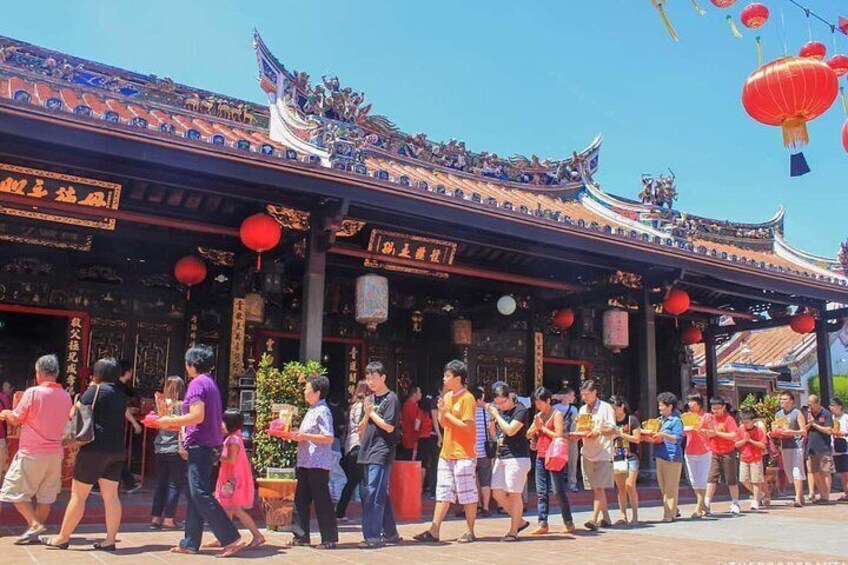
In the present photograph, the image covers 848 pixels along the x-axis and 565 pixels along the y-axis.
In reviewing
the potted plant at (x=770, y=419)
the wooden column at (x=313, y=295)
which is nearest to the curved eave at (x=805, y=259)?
the potted plant at (x=770, y=419)

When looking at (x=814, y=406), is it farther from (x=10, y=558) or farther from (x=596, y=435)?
(x=10, y=558)

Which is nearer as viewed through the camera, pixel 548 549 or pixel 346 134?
pixel 548 549

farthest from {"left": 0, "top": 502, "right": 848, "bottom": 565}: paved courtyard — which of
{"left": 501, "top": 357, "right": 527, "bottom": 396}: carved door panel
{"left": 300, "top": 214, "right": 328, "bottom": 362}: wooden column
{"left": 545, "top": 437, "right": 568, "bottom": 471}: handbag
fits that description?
{"left": 501, "top": 357, "right": 527, "bottom": 396}: carved door panel

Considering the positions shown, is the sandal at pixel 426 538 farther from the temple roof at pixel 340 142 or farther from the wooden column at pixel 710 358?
the wooden column at pixel 710 358

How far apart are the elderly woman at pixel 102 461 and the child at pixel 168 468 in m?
0.76

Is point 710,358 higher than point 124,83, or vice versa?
point 124,83

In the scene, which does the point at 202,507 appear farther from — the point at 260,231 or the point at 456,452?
the point at 260,231

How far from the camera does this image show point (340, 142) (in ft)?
27.9

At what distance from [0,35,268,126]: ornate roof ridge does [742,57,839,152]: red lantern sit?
7163 millimetres

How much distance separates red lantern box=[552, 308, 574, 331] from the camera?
509 inches

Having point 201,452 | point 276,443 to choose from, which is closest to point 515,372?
point 276,443

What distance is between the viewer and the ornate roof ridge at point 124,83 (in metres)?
9.62

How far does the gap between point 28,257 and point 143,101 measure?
252cm

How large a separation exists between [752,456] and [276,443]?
599cm
